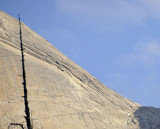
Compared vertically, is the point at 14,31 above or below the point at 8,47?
above

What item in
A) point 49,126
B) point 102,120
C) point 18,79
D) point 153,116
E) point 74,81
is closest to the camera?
point 49,126

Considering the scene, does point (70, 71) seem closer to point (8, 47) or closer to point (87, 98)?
point (87, 98)

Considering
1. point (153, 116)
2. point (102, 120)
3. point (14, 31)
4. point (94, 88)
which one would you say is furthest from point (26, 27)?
point (153, 116)

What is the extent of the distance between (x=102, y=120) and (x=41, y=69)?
10431 millimetres

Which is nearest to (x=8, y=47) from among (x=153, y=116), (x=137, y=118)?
(x=137, y=118)

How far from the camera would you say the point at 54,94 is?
38594 millimetres

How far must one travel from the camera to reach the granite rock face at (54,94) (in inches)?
1348

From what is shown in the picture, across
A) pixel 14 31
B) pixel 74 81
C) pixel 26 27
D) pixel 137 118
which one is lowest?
pixel 137 118

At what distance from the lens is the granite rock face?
34.2m

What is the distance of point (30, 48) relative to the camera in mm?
47875

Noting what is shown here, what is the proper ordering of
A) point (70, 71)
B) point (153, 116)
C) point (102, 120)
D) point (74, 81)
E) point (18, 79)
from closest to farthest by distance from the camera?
point (18, 79) → point (102, 120) → point (74, 81) → point (70, 71) → point (153, 116)

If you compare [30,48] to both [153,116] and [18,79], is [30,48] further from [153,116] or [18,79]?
[153,116]

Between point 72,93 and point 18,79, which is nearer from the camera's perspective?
point 18,79

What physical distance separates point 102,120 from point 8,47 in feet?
52.2
